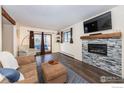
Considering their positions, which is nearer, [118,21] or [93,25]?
[118,21]

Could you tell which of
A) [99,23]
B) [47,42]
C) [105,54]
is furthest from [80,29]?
[47,42]

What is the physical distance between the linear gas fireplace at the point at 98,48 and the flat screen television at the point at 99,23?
0.43 m

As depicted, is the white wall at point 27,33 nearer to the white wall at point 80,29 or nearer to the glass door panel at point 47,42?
the glass door panel at point 47,42

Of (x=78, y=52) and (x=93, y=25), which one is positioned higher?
(x=93, y=25)

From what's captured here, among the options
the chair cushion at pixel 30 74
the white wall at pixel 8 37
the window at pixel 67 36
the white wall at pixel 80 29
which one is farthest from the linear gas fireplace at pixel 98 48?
the white wall at pixel 8 37

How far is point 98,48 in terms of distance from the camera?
279 centimetres

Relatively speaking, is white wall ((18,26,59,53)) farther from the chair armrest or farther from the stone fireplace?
the stone fireplace

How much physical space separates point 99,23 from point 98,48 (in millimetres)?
663

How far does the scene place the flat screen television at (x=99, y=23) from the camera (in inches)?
94.8

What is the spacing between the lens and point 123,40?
6.86ft

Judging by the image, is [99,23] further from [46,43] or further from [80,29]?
[46,43]
